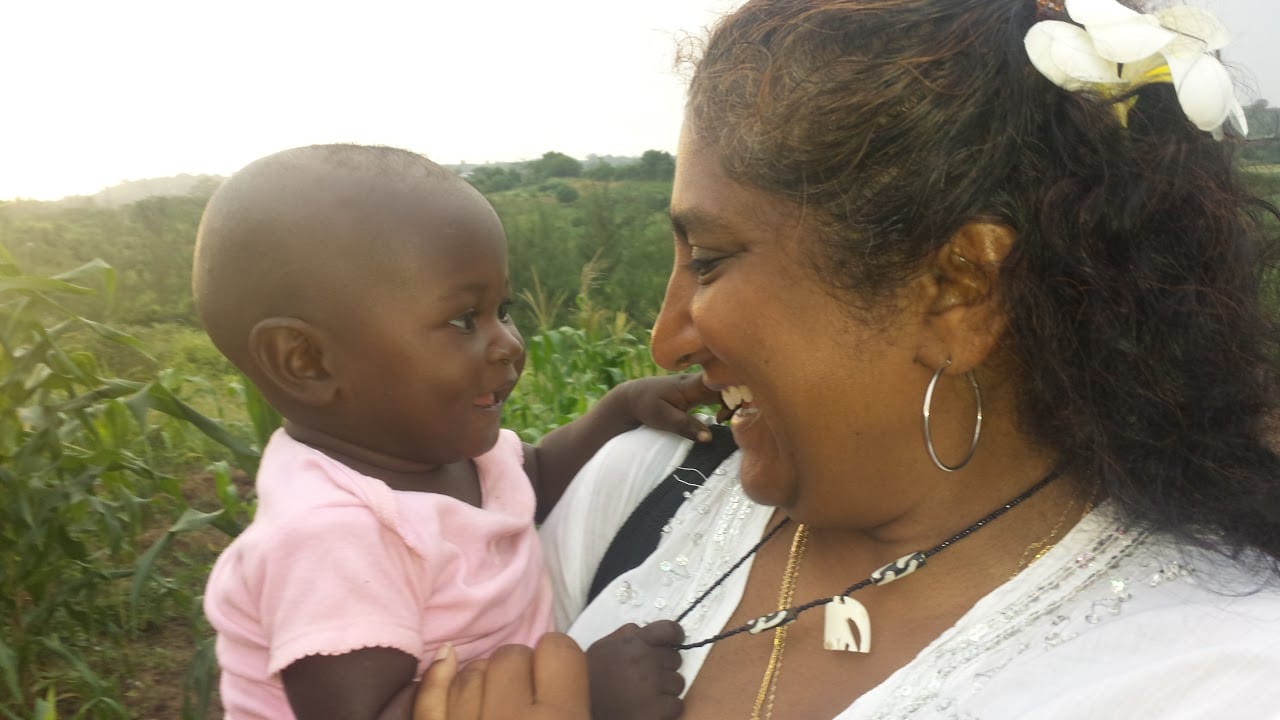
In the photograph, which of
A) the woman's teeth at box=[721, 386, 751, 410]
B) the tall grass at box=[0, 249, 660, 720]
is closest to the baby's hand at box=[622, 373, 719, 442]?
the woman's teeth at box=[721, 386, 751, 410]

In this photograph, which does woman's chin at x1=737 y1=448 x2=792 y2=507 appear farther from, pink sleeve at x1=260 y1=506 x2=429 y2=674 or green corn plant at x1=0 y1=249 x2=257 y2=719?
green corn plant at x1=0 y1=249 x2=257 y2=719

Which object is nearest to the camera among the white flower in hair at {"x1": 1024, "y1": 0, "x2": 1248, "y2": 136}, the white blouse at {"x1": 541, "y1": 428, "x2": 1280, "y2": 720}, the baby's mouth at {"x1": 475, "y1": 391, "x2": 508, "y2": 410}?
the white blouse at {"x1": 541, "y1": 428, "x2": 1280, "y2": 720}

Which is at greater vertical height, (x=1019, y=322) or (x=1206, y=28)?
(x=1206, y=28)

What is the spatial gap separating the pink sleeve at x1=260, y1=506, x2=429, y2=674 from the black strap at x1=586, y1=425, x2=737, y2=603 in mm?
400

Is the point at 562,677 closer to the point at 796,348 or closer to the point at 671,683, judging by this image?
the point at 671,683

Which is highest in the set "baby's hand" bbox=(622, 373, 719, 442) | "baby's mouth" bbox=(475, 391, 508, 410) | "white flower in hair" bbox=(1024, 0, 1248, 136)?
"white flower in hair" bbox=(1024, 0, 1248, 136)

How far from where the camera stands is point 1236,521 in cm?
124

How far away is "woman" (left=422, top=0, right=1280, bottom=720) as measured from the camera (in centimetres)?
122

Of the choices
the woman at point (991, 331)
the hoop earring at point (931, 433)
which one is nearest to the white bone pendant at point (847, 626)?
the woman at point (991, 331)

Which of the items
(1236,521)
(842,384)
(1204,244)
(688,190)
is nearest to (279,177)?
(688,190)

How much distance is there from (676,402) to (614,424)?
220mm

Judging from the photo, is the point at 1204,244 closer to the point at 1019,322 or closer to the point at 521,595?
the point at 1019,322

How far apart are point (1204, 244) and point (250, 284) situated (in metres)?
1.33

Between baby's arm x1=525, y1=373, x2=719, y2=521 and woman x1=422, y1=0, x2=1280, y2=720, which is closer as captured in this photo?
woman x1=422, y1=0, x2=1280, y2=720
